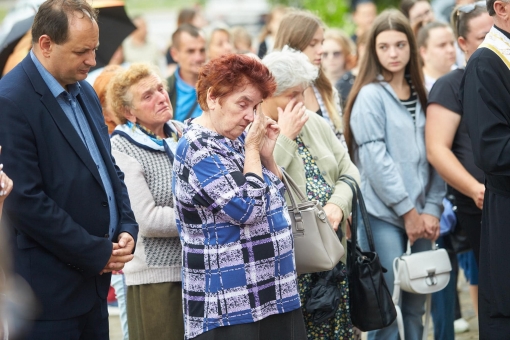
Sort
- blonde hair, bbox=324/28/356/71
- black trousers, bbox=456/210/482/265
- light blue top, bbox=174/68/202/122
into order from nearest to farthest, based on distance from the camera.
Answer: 1. black trousers, bbox=456/210/482/265
2. light blue top, bbox=174/68/202/122
3. blonde hair, bbox=324/28/356/71

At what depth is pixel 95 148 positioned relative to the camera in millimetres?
3506

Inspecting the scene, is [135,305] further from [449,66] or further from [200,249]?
[449,66]

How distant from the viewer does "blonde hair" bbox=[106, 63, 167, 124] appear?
4293mm

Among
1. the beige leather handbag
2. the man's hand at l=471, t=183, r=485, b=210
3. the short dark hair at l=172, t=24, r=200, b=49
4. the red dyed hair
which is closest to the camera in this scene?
the red dyed hair

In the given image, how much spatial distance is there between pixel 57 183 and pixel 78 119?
14.7 inches

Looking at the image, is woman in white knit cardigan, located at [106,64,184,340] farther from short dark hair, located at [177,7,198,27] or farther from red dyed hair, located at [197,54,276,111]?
short dark hair, located at [177,7,198,27]

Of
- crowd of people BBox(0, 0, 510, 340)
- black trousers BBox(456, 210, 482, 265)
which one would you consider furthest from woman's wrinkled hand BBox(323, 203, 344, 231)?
black trousers BBox(456, 210, 482, 265)

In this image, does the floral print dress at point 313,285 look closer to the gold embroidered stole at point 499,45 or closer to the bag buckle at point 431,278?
the bag buckle at point 431,278

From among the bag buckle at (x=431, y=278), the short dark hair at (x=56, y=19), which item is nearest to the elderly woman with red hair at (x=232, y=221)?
the short dark hair at (x=56, y=19)

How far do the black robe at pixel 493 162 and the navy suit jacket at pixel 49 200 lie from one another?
1868 mm

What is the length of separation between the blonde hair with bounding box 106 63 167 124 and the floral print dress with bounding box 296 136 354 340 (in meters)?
0.99

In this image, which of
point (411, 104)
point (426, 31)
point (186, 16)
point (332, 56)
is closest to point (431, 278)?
point (411, 104)

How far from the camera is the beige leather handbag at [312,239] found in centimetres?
→ 375

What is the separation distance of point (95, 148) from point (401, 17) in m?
2.68
